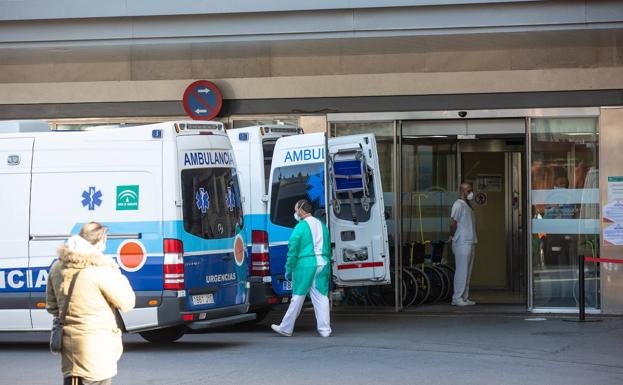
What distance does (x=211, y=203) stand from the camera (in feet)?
39.1

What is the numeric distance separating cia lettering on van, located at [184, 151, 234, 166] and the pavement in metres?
2.05

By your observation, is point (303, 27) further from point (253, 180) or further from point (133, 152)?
point (133, 152)

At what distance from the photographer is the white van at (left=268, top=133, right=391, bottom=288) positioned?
13906mm

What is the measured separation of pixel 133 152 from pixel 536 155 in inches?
287

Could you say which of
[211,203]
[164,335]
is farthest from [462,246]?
[211,203]

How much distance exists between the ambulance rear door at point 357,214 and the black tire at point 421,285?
9.31 feet

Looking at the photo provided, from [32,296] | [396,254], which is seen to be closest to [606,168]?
[396,254]

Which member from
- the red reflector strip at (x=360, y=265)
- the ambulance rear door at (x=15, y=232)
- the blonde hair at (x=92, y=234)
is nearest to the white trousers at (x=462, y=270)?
the red reflector strip at (x=360, y=265)

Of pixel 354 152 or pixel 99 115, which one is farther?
pixel 99 115

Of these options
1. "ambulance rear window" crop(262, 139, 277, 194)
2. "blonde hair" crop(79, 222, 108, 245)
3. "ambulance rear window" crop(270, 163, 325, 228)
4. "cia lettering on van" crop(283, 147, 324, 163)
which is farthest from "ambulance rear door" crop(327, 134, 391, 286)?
"blonde hair" crop(79, 222, 108, 245)

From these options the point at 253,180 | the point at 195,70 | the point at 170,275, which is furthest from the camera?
the point at 195,70

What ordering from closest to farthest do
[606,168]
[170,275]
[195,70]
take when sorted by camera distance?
1. [170,275]
2. [606,168]
3. [195,70]

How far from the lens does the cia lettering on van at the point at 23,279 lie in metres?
11.7

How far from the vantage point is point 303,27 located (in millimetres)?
14797
